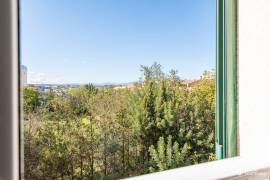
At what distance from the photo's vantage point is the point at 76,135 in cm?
104

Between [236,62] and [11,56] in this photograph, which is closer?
[11,56]

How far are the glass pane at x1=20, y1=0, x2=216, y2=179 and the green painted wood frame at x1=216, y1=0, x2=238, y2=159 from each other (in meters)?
0.03

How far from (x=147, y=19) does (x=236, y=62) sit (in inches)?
17.8

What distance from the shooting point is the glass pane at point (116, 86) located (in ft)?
3.21

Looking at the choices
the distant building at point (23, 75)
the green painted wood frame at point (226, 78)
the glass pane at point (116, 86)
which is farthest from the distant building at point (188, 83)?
the distant building at point (23, 75)

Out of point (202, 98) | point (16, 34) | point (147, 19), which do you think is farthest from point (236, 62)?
point (16, 34)

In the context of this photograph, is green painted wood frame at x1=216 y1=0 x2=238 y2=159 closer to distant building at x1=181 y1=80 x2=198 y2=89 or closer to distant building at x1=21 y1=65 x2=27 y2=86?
distant building at x1=181 y1=80 x2=198 y2=89

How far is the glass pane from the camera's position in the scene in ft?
3.21

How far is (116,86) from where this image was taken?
1116 mm

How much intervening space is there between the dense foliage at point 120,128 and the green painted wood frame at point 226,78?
0.14ft
